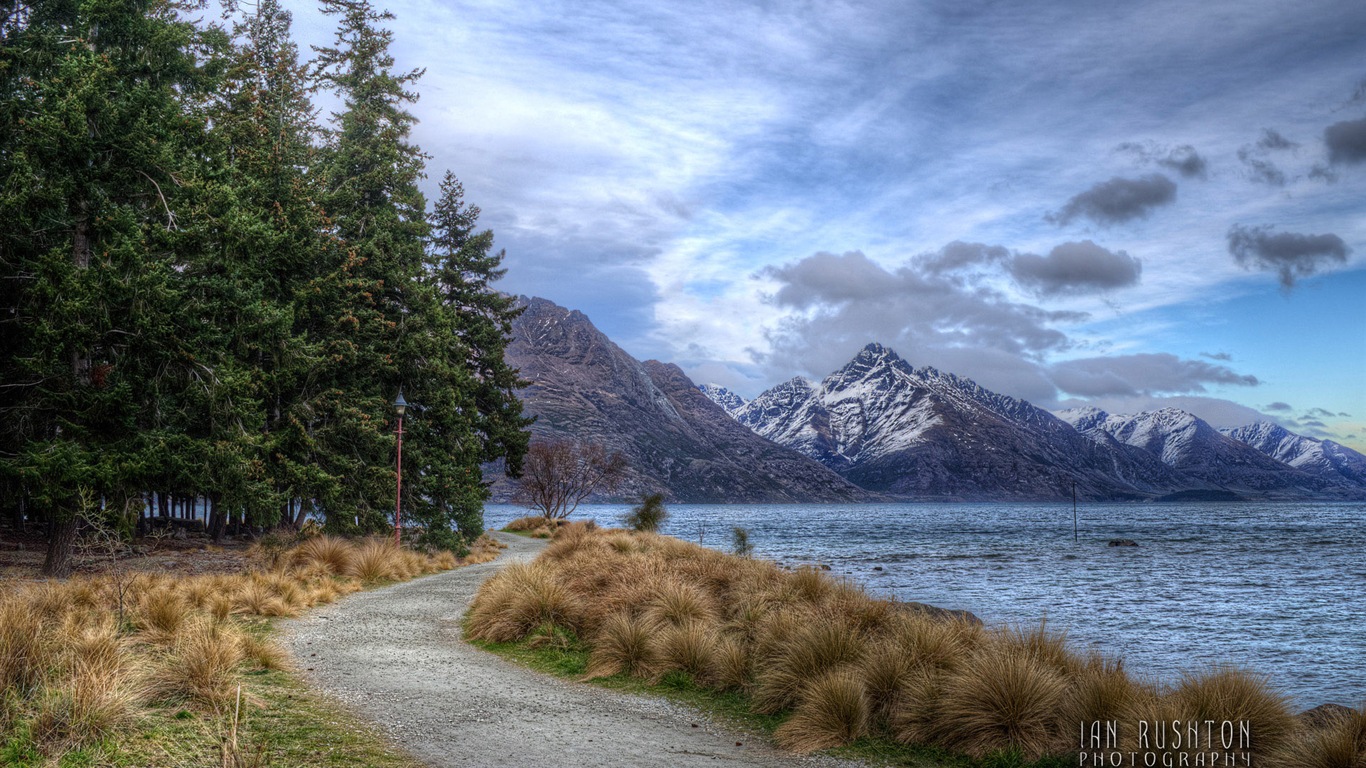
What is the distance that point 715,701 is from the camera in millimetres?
8727

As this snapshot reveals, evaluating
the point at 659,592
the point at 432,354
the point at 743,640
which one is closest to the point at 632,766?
the point at 743,640

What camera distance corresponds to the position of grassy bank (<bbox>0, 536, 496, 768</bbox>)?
5668 mm

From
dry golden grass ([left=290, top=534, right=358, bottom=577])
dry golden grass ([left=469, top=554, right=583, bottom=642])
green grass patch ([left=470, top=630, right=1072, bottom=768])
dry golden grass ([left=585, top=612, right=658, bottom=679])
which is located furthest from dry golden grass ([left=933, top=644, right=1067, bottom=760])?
dry golden grass ([left=290, top=534, right=358, bottom=577])

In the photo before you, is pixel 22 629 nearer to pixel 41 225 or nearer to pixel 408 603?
pixel 408 603

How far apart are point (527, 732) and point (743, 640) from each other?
12.0ft

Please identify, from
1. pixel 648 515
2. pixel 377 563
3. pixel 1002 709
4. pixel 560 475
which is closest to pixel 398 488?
pixel 377 563

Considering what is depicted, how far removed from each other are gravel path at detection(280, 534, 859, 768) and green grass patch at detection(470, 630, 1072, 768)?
228mm

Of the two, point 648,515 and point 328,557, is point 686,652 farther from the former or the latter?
point 648,515

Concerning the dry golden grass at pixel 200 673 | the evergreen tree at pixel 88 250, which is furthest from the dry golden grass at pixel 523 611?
the evergreen tree at pixel 88 250

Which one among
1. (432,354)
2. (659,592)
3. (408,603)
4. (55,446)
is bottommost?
(408,603)

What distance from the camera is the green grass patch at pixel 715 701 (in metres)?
6.60

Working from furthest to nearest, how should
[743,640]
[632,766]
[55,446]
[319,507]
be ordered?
[319,507], [55,446], [743,640], [632,766]

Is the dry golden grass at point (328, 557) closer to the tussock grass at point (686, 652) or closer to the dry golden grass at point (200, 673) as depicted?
the dry golden grass at point (200, 673)

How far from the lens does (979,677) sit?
23.3ft
